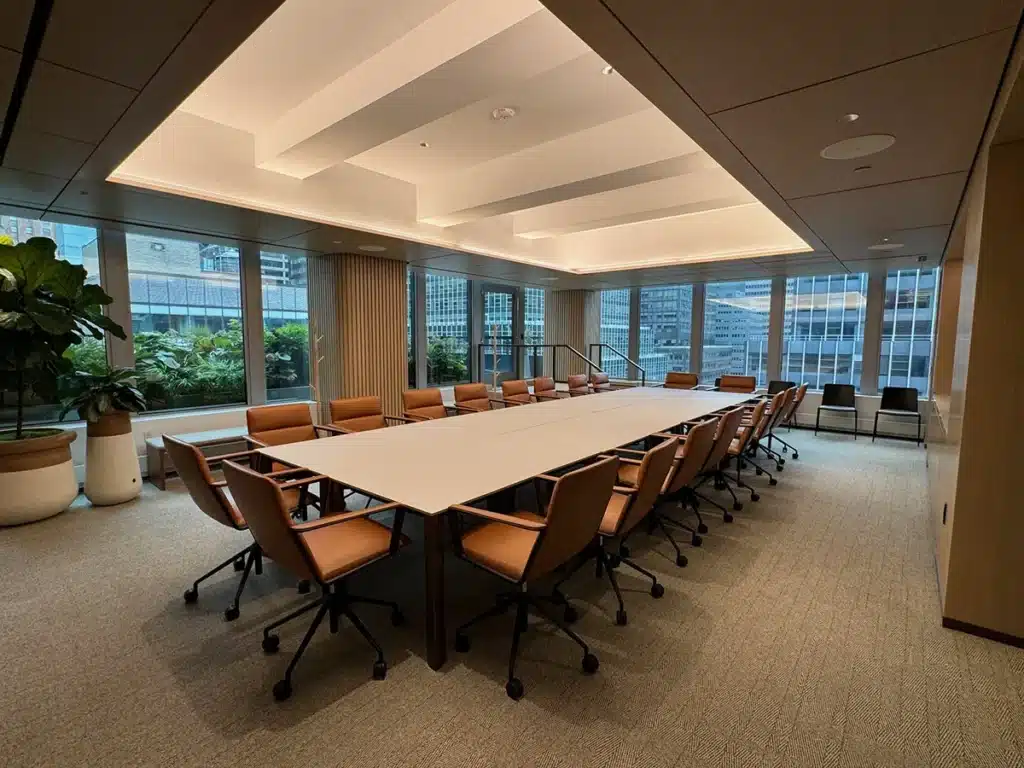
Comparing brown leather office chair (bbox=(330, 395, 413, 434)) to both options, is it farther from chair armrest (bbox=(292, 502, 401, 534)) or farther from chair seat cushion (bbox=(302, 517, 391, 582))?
chair armrest (bbox=(292, 502, 401, 534))

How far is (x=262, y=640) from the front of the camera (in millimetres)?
2373

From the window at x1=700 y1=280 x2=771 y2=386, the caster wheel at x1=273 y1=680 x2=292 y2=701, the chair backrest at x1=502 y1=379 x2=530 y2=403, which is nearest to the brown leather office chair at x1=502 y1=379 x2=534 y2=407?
the chair backrest at x1=502 y1=379 x2=530 y2=403

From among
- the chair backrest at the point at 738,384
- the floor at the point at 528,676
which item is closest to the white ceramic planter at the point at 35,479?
the floor at the point at 528,676

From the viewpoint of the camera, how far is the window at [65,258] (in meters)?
4.56

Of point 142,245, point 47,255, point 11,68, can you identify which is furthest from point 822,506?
point 142,245

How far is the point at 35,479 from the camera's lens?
12.4ft

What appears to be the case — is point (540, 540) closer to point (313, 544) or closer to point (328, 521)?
point (328, 521)

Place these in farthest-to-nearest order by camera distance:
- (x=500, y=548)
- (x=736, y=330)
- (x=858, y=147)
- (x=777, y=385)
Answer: (x=736, y=330), (x=777, y=385), (x=858, y=147), (x=500, y=548)

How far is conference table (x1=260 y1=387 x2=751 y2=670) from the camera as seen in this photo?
214 centimetres

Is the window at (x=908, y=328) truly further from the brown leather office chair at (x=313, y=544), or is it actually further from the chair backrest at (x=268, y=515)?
the chair backrest at (x=268, y=515)

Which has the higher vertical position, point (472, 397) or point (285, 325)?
point (285, 325)

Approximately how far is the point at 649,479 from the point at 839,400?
6.82 m

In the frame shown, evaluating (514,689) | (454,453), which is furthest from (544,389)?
(514,689)

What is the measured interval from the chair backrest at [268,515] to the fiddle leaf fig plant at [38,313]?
114 inches
